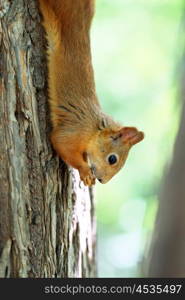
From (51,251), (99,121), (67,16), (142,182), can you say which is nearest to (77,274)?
(51,251)

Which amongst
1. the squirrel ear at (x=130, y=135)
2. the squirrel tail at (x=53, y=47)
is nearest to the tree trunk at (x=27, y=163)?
the squirrel tail at (x=53, y=47)

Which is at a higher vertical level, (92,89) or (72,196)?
(92,89)

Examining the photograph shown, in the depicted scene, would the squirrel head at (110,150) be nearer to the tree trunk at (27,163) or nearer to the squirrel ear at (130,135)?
the squirrel ear at (130,135)

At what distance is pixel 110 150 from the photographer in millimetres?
4422

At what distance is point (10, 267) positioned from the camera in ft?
12.5

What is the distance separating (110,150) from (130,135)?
0.54ft

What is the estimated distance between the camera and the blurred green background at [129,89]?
9211mm

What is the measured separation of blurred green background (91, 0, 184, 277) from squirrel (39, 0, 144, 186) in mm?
4693


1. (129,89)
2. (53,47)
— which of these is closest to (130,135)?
→ (53,47)

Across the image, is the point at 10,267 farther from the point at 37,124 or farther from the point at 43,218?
the point at 37,124

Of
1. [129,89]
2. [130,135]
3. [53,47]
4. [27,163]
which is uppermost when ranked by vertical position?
[129,89]

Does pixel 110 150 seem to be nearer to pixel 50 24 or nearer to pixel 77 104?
pixel 77 104

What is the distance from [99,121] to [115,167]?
1.06 feet

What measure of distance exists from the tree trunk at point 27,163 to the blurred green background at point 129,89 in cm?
507
